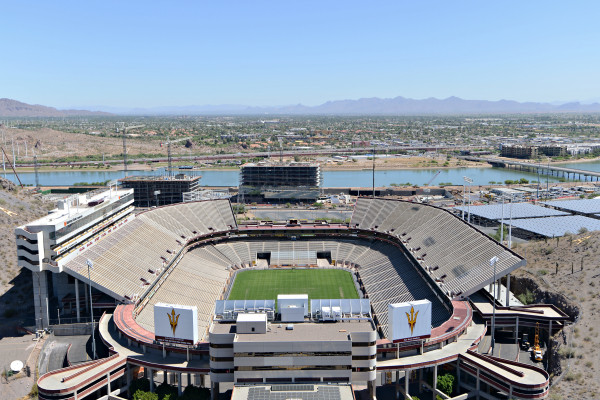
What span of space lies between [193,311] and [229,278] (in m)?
24.9

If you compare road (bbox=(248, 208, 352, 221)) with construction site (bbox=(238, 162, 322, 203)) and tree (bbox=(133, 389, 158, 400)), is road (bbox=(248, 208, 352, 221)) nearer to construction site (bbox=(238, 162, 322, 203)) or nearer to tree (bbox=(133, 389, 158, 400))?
construction site (bbox=(238, 162, 322, 203))

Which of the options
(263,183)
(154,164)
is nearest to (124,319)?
(263,183)

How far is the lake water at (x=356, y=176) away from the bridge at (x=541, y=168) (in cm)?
286

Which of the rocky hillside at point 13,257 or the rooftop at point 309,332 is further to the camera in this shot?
the rocky hillside at point 13,257

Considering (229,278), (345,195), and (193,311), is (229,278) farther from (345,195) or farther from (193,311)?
(345,195)

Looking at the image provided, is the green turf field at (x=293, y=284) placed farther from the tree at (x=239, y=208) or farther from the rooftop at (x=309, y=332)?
the tree at (x=239, y=208)

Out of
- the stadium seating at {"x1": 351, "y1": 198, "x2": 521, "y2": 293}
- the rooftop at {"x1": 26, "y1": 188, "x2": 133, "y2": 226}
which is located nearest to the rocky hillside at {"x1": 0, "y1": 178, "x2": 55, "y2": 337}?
the rooftop at {"x1": 26, "y1": 188, "x2": 133, "y2": 226}

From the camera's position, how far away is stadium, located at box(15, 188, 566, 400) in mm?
34125

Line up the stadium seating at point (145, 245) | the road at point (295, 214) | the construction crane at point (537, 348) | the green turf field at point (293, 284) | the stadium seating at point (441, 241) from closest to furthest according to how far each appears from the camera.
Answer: the construction crane at point (537, 348), the stadium seating at point (441, 241), the stadium seating at point (145, 245), the green turf field at point (293, 284), the road at point (295, 214)

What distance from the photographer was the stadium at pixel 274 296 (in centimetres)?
3412

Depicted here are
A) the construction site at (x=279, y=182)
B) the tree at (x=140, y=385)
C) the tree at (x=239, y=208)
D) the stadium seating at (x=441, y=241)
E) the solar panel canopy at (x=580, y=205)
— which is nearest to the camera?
the tree at (x=140, y=385)

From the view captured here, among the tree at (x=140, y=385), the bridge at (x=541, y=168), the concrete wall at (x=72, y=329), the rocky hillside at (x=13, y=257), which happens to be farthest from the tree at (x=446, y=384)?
the bridge at (x=541, y=168)

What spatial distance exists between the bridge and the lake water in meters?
2.86

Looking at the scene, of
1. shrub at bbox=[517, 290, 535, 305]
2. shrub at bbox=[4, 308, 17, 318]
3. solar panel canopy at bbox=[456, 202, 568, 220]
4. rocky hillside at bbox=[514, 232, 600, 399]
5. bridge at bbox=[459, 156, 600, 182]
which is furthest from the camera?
bridge at bbox=[459, 156, 600, 182]
